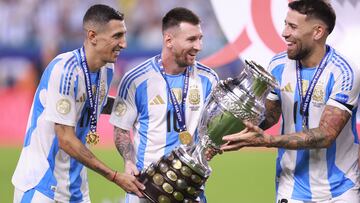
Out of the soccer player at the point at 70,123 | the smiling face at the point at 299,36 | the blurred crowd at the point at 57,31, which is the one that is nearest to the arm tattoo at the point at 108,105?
the soccer player at the point at 70,123

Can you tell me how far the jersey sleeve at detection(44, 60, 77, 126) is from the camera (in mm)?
5559

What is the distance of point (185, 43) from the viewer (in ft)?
20.0

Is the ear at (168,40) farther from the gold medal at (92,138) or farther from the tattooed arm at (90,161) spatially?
the tattooed arm at (90,161)

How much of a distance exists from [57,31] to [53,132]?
3.36 meters

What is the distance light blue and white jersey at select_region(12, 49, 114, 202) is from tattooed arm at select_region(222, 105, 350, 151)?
0.98 meters

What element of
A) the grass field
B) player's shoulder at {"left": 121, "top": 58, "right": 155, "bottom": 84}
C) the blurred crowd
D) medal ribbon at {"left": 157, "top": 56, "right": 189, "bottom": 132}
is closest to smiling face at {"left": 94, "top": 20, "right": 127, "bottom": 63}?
player's shoulder at {"left": 121, "top": 58, "right": 155, "bottom": 84}

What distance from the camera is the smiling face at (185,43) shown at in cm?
608

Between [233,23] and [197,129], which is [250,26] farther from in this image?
[197,129]

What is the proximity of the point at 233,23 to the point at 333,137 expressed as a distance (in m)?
3.26

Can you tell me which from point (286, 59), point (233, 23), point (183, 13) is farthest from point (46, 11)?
point (286, 59)

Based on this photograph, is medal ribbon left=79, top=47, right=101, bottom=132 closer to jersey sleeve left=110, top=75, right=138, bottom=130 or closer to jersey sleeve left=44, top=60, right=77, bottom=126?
jersey sleeve left=44, top=60, right=77, bottom=126

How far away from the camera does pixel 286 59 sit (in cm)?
587

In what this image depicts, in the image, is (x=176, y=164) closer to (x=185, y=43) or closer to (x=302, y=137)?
(x=302, y=137)

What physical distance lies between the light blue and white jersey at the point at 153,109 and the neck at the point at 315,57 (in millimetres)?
722
